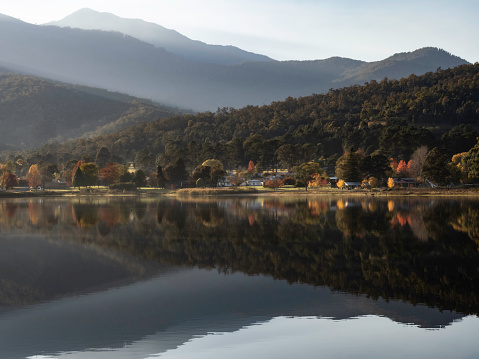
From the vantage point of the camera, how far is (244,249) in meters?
29.0

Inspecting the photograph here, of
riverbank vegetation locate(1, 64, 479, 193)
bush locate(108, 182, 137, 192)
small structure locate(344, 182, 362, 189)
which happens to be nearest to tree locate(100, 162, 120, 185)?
riverbank vegetation locate(1, 64, 479, 193)

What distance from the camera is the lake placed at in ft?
47.2

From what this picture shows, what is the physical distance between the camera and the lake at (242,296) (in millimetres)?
14375

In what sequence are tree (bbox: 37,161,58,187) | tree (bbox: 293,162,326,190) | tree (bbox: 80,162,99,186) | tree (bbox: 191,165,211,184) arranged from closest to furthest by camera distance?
tree (bbox: 293,162,326,190) → tree (bbox: 191,165,211,184) → tree (bbox: 80,162,99,186) → tree (bbox: 37,161,58,187)

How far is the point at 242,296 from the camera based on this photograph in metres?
19.1

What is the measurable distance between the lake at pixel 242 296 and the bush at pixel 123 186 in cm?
8537

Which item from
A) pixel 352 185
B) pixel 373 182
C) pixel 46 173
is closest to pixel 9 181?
pixel 46 173

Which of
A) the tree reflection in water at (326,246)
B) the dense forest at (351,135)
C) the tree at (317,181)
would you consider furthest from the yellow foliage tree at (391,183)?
the tree reflection in water at (326,246)

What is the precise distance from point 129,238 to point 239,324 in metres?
20.2

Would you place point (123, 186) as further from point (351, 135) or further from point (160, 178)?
point (351, 135)

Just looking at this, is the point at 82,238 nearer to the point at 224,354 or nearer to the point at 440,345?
the point at 224,354

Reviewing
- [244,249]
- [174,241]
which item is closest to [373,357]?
[244,249]

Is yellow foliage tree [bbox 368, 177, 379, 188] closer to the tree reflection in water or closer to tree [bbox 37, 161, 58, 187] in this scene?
the tree reflection in water

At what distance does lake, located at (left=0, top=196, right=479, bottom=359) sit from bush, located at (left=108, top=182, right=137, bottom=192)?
3361 inches
